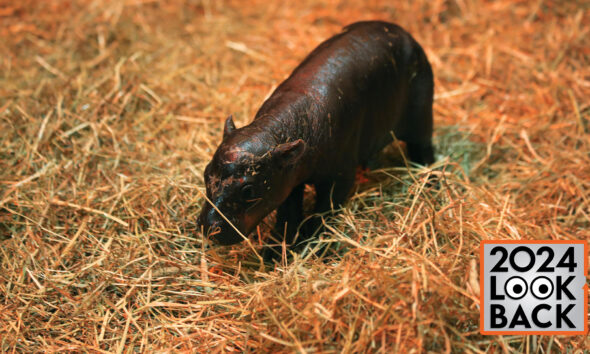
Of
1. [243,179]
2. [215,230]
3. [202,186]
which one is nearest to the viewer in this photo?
[243,179]

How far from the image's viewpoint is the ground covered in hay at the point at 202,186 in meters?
2.75

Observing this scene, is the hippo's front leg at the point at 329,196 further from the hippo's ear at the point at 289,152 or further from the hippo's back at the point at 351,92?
the hippo's ear at the point at 289,152

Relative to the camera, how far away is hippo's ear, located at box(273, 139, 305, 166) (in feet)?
9.72

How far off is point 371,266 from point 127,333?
1.31 m

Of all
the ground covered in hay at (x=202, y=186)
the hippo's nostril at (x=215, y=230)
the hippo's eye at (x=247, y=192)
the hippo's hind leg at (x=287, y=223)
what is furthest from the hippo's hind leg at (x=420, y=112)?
the hippo's nostril at (x=215, y=230)

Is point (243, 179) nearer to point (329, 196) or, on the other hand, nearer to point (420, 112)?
point (329, 196)

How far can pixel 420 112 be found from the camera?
12.8ft

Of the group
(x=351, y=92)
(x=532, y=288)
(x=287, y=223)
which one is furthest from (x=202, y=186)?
(x=532, y=288)

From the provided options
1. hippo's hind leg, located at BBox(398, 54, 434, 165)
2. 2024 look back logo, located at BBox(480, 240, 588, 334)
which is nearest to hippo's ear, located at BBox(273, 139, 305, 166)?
2024 look back logo, located at BBox(480, 240, 588, 334)

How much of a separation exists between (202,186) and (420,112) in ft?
5.09

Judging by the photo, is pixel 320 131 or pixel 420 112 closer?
pixel 320 131

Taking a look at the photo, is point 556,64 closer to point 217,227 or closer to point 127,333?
point 217,227

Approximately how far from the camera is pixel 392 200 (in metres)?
3.70

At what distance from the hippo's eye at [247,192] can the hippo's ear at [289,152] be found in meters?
0.21
